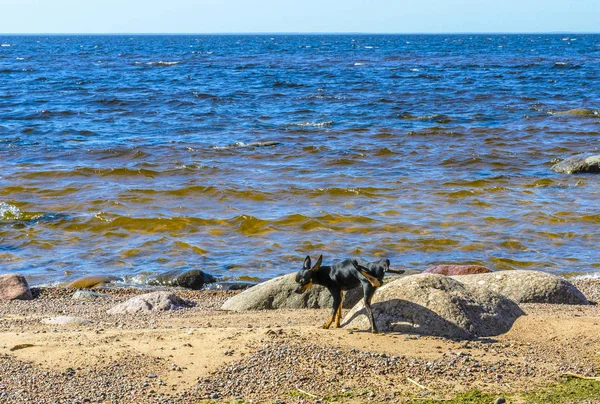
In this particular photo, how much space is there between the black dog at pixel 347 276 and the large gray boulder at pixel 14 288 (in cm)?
448

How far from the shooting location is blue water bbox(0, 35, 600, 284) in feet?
37.0

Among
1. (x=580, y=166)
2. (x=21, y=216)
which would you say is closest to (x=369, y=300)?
(x=21, y=216)

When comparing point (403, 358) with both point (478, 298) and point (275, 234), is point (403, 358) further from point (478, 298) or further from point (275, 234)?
point (275, 234)

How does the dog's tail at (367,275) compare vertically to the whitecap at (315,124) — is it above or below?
above

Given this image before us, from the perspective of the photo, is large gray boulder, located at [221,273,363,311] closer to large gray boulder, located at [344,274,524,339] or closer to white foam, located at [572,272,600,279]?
large gray boulder, located at [344,274,524,339]

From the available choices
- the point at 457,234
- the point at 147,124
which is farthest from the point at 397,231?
the point at 147,124

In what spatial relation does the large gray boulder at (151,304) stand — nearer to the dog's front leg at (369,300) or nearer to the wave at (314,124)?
the dog's front leg at (369,300)

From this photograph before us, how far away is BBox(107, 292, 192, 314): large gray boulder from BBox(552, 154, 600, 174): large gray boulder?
10.6 meters

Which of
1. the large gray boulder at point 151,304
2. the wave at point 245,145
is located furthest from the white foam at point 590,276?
the wave at point 245,145

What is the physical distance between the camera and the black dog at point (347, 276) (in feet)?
19.6

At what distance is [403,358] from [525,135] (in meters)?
17.2

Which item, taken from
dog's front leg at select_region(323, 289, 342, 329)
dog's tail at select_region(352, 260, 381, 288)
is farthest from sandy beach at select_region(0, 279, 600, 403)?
dog's tail at select_region(352, 260, 381, 288)

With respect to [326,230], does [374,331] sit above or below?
above

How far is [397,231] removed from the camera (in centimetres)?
1209
